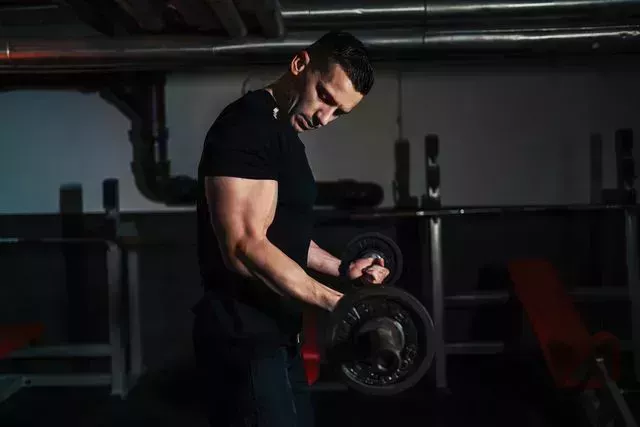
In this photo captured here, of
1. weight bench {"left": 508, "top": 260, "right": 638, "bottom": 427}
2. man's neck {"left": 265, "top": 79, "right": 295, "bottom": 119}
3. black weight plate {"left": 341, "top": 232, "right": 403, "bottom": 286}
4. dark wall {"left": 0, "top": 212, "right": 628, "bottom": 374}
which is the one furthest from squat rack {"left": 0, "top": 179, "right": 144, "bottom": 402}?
weight bench {"left": 508, "top": 260, "right": 638, "bottom": 427}

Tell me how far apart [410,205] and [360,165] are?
0.30 meters

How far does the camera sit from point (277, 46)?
2.33 m

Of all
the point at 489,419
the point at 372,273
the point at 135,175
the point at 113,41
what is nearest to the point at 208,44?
the point at 113,41

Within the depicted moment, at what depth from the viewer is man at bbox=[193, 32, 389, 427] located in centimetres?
105

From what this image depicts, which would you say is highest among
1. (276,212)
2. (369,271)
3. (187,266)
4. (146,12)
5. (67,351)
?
(146,12)

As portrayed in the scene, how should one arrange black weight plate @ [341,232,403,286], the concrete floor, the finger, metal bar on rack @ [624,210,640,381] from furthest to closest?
metal bar on rack @ [624,210,640,381]
the concrete floor
black weight plate @ [341,232,403,286]
the finger

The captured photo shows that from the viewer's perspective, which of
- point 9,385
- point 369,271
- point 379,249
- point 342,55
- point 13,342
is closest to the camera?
point 342,55

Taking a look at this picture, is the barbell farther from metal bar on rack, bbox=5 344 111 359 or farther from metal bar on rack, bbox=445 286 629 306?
metal bar on rack, bbox=5 344 111 359

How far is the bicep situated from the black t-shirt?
2cm

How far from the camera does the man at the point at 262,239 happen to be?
105cm

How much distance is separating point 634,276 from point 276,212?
1952 mm

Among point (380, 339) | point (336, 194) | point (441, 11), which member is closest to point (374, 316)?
point (380, 339)

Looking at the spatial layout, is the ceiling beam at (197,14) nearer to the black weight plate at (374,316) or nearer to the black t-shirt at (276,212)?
the black t-shirt at (276,212)

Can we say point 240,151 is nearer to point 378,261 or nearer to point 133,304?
Result: point 378,261
